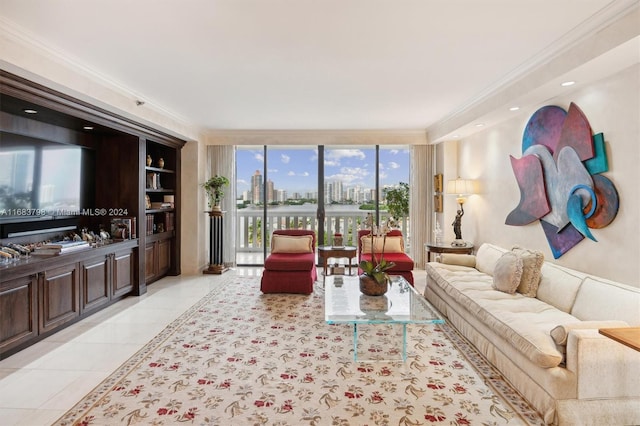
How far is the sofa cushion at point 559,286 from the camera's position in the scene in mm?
2828

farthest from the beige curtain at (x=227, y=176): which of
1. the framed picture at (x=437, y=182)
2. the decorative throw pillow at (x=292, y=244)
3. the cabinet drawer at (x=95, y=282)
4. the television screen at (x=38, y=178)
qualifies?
the framed picture at (x=437, y=182)

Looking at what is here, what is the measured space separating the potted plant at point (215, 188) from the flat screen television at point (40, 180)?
186 centimetres

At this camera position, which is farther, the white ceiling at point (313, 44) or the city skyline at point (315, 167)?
the city skyline at point (315, 167)

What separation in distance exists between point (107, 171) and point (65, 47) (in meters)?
2.24

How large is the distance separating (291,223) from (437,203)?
281 cm

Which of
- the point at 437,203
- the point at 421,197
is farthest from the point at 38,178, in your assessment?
the point at 437,203

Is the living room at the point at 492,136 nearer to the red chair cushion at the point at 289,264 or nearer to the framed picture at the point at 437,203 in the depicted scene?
the framed picture at the point at 437,203

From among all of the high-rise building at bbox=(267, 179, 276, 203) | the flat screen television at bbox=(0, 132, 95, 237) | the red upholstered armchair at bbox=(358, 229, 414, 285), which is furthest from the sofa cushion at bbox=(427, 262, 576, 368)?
the flat screen television at bbox=(0, 132, 95, 237)

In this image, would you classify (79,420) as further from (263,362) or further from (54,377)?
(263,362)

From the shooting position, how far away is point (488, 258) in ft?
13.5

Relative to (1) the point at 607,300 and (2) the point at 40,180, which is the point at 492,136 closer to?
(1) the point at 607,300

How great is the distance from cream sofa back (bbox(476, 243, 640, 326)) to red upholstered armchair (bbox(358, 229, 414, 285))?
1724 mm

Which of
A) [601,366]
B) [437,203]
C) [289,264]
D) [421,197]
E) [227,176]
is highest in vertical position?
[227,176]

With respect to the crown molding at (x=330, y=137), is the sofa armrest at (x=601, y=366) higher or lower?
lower
